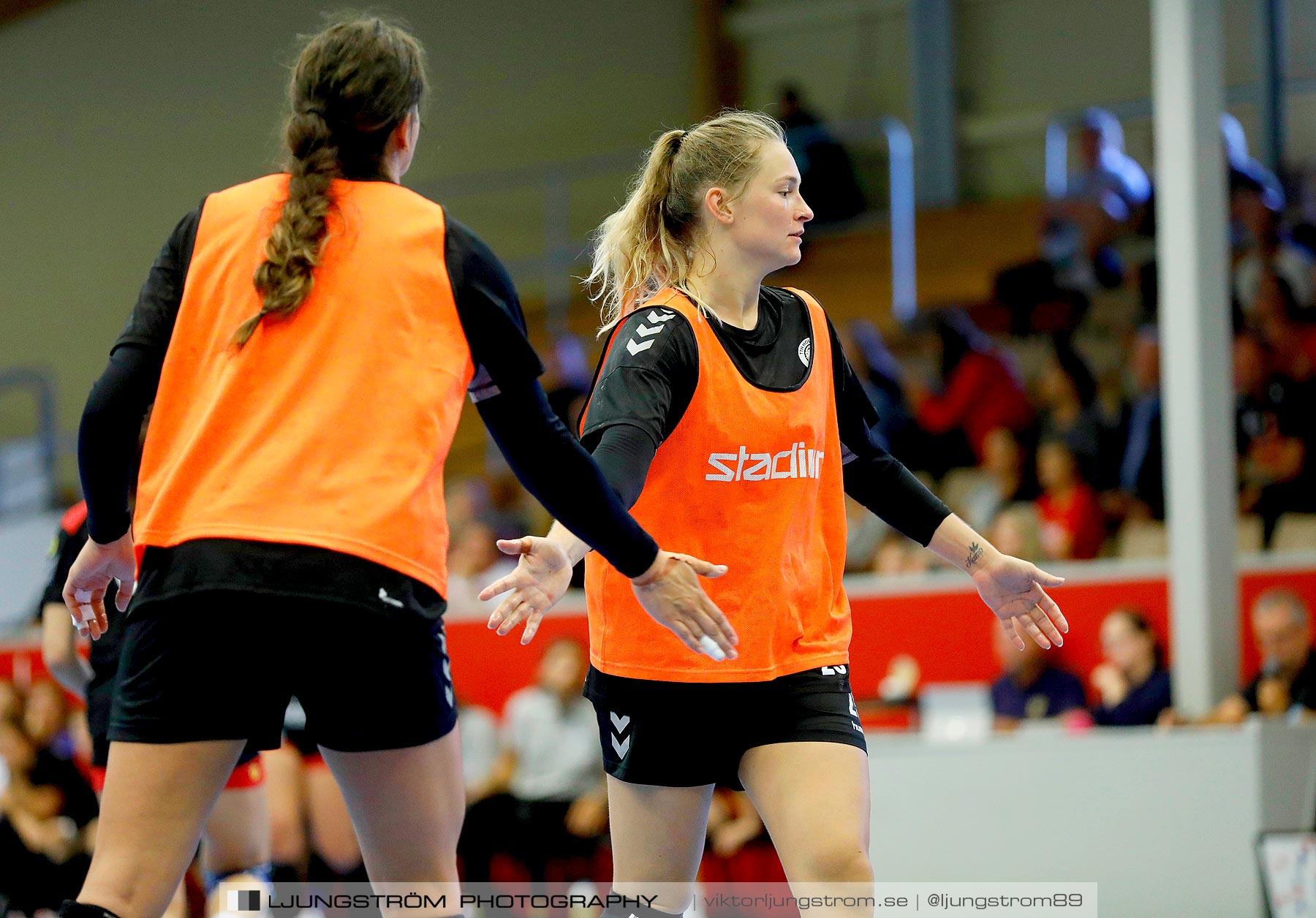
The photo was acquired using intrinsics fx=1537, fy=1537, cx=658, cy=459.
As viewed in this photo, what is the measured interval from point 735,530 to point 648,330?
0.39 meters

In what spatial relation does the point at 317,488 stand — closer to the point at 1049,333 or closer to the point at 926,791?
the point at 926,791

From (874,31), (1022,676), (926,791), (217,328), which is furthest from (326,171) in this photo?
(874,31)

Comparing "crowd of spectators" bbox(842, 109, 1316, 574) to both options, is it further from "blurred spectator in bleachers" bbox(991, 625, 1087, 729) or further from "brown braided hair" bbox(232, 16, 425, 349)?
"brown braided hair" bbox(232, 16, 425, 349)

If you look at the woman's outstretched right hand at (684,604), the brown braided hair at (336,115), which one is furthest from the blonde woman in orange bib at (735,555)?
the brown braided hair at (336,115)

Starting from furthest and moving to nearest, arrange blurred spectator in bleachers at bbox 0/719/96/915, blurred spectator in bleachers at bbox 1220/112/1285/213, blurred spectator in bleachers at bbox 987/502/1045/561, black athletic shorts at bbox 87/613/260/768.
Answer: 1. blurred spectator in bleachers at bbox 1220/112/1285/213
2. blurred spectator in bleachers at bbox 987/502/1045/561
3. blurred spectator in bleachers at bbox 0/719/96/915
4. black athletic shorts at bbox 87/613/260/768

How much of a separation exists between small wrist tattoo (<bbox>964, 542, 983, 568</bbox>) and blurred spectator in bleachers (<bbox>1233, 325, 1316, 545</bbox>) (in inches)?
188

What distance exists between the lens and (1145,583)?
22.2 feet

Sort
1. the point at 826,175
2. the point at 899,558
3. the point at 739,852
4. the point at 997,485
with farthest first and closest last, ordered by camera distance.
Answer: the point at 826,175, the point at 997,485, the point at 899,558, the point at 739,852

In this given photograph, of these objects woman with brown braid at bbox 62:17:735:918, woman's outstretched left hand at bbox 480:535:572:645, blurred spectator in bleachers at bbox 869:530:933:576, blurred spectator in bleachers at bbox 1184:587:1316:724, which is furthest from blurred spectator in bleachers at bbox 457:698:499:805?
woman with brown braid at bbox 62:17:735:918

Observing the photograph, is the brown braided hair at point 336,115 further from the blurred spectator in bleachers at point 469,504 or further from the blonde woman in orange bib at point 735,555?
the blurred spectator in bleachers at point 469,504

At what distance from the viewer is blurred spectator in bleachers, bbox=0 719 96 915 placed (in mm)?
6719

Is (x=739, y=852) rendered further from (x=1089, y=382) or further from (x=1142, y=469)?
(x=1089, y=382)

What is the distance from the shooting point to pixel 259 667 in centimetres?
206

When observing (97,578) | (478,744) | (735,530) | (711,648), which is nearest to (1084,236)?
(478,744)
